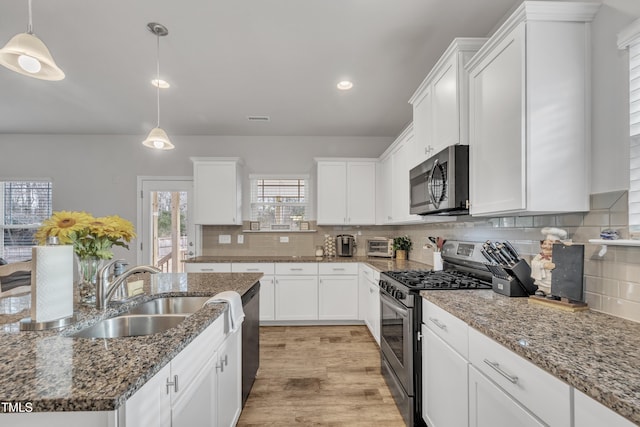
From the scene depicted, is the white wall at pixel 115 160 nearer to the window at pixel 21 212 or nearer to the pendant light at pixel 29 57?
the window at pixel 21 212

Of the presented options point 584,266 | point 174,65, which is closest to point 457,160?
point 584,266

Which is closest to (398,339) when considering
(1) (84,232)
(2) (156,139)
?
(1) (84,232)

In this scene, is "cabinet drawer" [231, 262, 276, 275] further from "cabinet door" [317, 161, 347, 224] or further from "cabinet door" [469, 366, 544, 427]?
"cabinet door" [469, 366, 544, 427]

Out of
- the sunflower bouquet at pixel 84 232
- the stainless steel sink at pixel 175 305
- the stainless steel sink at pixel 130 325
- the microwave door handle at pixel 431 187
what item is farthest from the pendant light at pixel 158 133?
the microwave door handle at pixel 431 187

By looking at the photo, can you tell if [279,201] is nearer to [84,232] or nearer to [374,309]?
[374,309]

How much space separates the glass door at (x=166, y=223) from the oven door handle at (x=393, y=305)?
10.3ft

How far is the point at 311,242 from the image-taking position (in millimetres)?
4641

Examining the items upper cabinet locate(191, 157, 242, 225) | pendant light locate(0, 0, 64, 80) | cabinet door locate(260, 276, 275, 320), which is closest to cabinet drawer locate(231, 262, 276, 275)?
cabinet door locate(260, 276, 275, 320)

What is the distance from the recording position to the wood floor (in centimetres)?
212

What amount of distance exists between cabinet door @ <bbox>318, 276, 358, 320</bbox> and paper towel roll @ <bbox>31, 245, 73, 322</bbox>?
3.04 metres

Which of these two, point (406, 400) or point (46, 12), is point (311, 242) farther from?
point (46, 12)

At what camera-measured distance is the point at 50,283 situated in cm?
114

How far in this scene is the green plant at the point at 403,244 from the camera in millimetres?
4102

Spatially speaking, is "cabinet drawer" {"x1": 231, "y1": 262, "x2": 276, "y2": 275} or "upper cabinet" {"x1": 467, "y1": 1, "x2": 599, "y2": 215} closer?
"upper cabinet" {"x1": 467, "y1": 1, "x2": 599, "y2": 215}
